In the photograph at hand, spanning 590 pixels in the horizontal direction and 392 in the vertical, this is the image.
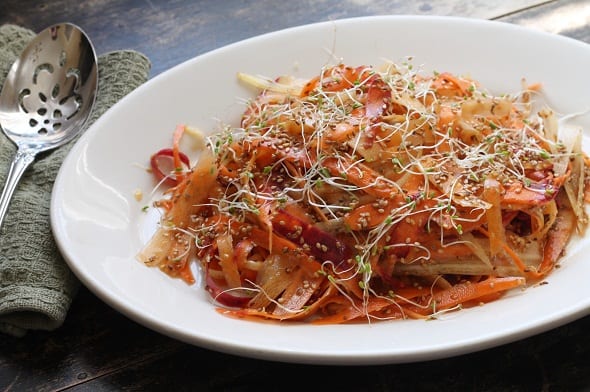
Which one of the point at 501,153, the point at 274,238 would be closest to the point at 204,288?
the point at 274,238

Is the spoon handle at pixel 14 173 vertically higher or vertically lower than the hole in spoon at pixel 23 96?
lower

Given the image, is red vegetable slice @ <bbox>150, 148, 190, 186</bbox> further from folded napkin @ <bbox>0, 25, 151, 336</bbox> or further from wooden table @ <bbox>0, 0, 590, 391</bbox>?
wooden table @ <bbox>0, 0, 590, 391</bbox>

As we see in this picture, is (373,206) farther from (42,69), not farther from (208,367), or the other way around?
(42,69)

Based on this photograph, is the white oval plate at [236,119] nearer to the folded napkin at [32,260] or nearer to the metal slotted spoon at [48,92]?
the folded napkin at [32,260]

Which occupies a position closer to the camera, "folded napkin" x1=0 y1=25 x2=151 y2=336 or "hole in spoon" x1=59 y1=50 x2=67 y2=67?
"folded napkin" x1=0 y1=25 x2=151 y2=336

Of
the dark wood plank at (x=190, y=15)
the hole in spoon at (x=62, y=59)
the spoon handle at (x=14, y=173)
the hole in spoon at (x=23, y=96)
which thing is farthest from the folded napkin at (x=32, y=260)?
the dark wood plank at (x=190, y=15)

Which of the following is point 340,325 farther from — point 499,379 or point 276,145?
point 276,145

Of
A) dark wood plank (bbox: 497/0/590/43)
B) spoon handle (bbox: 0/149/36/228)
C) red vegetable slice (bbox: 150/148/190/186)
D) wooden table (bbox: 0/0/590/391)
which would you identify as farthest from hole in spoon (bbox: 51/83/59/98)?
dark wood plank (bbox: 497/0/590/43)
